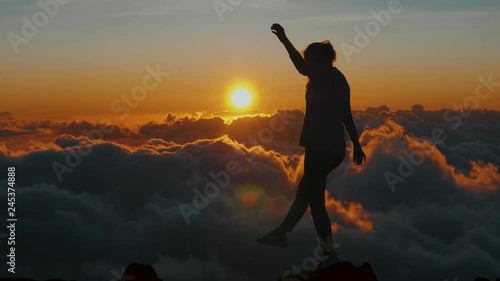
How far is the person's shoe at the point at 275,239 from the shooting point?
37.0 ft

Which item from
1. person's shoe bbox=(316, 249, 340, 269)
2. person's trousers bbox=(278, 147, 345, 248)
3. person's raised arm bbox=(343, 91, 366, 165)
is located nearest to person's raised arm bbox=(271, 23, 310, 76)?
person's raised arm bbox=(343, 91, 366, 165)

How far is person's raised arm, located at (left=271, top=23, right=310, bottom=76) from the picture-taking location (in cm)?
1048

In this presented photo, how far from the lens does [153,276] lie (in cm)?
1030

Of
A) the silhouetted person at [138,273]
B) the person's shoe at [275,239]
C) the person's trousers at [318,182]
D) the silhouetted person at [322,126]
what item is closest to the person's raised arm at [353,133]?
the silhouetted person at [322,126]

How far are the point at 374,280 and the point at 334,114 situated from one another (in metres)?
2.69

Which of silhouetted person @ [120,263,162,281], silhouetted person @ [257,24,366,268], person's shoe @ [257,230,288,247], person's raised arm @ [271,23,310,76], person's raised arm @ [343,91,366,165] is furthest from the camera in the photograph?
person's shoe @ [257,230,288,247]

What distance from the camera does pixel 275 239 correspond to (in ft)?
37.2

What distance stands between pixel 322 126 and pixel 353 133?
0.70 meters

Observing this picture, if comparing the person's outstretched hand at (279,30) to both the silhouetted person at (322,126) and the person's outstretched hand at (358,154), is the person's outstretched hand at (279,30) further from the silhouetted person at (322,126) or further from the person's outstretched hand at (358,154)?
the person's outstretched hand at (358,154)

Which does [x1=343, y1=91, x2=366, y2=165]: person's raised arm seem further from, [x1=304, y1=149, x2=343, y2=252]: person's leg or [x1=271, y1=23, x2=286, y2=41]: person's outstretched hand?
[x1=271, y1=23, x2=286, y2=41]: person's outstretched hand

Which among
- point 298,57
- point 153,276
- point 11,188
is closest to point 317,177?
point 298,57

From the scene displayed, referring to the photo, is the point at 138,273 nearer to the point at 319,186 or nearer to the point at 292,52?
the point at 319,186

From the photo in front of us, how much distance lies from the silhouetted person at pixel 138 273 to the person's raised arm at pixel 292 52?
3.89 m

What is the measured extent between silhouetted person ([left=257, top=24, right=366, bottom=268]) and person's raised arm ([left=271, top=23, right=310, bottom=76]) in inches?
3.2
